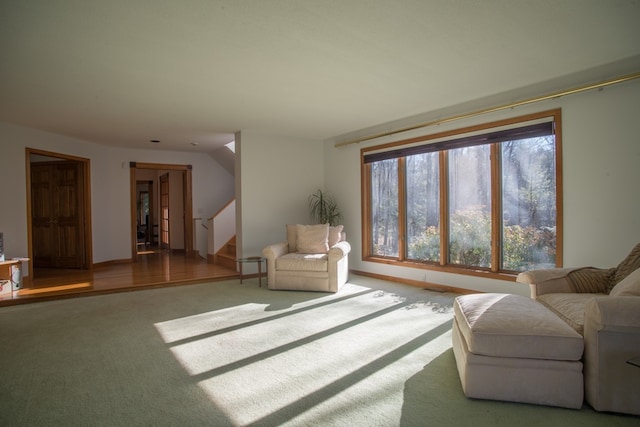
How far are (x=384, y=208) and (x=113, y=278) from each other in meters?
4.64

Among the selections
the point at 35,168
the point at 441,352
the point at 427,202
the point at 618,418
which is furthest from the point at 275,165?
the point at 618,418

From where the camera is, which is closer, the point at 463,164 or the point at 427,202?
the point at 463,164

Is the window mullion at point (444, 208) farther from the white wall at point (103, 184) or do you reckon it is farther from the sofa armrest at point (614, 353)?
the white wall at point (103, 184)

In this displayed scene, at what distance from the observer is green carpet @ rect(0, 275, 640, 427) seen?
2072mm

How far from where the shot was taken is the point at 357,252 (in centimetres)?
657

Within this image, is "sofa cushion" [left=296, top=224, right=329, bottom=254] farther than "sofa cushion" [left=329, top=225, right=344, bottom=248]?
No

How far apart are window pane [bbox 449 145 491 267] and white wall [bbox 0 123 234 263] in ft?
19.0

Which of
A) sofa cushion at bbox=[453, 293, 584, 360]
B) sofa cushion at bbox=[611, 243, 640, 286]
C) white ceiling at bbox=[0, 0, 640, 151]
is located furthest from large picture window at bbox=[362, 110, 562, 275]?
sofa cushion at bbox=[453, 293, 584, 360]

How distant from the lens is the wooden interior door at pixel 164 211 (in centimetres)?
1023

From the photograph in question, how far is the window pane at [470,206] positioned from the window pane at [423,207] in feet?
0.77

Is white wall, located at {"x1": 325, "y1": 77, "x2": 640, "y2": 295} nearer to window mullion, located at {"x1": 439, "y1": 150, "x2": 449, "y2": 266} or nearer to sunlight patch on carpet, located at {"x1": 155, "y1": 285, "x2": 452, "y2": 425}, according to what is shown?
window mullion, located at {"x1": 439, "y1": 150, "x2": 449, "y2": 266}

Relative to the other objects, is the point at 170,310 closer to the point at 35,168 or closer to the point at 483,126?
the point at 483,126

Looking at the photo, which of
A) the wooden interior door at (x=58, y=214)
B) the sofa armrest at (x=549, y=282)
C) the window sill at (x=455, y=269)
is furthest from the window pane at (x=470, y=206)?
the wooden interior door at (x=58, y=214)

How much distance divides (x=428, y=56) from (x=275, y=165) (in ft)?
12.5
